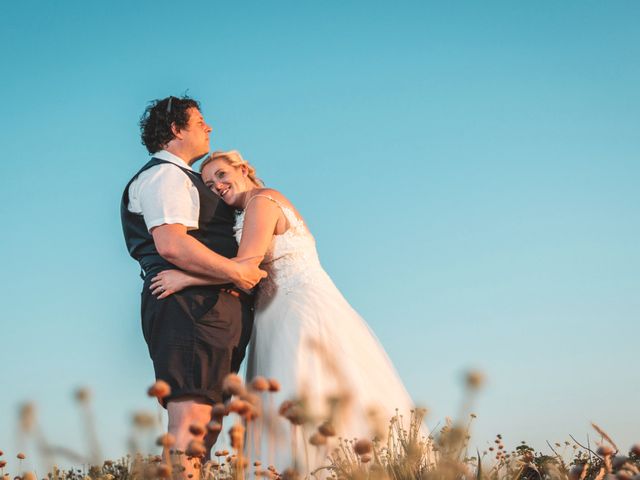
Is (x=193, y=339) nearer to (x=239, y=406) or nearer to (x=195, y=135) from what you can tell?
(x=195, y=135)

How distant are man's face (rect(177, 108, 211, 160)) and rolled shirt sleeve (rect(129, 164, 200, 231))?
451 mm

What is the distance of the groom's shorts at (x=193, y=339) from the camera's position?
4.50 meters

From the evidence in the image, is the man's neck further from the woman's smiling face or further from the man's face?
the woman's smiling face

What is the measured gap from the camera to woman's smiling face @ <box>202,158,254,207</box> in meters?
5.55

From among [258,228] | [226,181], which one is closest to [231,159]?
[226,181]

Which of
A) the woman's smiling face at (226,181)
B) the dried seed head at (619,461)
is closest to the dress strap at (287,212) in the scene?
the woman's smiling face at (226,181)

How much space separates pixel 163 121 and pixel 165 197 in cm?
100

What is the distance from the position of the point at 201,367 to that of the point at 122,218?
51.7 inches

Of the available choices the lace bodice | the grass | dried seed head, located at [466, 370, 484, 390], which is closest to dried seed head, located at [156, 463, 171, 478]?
the grass

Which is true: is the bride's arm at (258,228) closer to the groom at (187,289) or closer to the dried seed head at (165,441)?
the groom at (187,289)

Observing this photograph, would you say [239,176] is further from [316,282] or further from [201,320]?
[201,320]

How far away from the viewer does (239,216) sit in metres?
5.50

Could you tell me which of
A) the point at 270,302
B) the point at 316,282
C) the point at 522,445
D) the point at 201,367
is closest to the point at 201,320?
the point at 201,367

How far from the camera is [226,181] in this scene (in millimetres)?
5574
